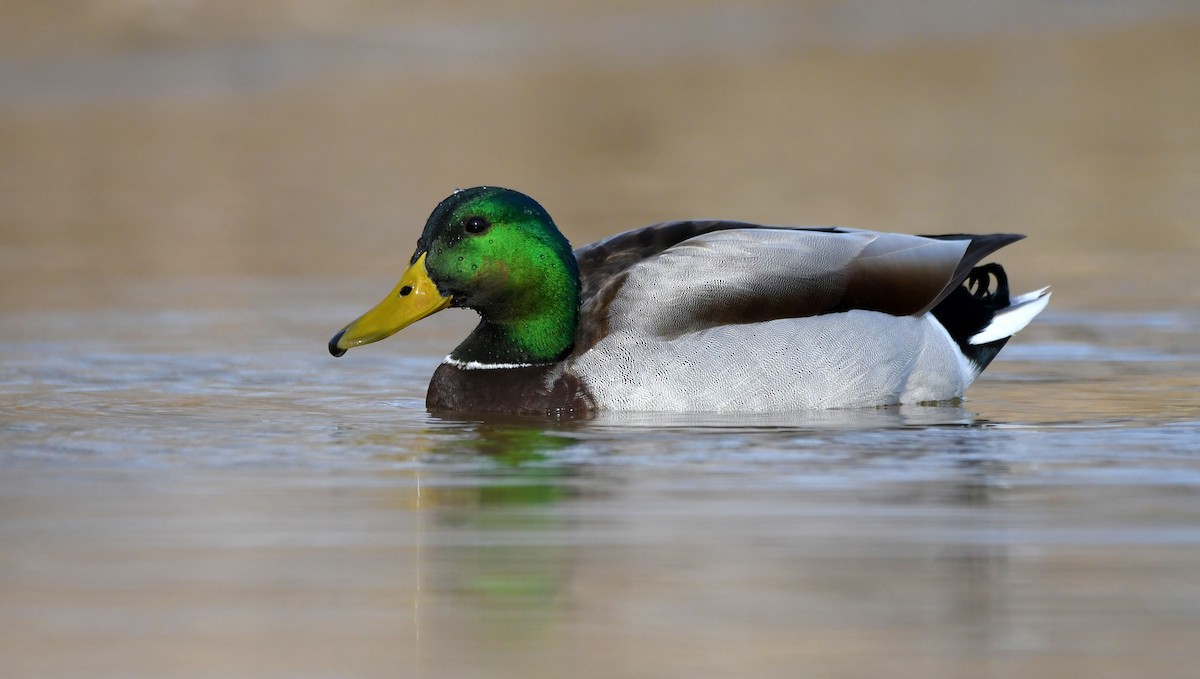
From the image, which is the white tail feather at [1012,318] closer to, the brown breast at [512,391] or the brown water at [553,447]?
the brown water at [553,447]

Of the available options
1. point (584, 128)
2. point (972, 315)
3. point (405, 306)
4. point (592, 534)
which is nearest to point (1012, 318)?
point (972, 315)

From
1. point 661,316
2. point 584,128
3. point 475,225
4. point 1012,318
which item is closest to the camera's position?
point 661,316

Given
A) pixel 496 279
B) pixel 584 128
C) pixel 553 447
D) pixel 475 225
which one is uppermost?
pixel 584 128

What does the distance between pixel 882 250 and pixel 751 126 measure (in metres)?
13.1

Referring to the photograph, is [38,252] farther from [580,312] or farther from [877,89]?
[877,89]

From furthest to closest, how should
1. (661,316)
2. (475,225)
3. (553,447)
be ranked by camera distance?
1. (475,225)
2. (661,316)
3. (553,447)

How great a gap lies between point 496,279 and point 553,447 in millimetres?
1107

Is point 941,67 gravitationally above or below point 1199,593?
above

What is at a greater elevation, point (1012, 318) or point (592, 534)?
point (1012, 318)

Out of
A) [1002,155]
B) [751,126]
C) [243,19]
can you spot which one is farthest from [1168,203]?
[243,19]

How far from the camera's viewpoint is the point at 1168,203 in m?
15.0

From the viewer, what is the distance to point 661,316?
7.96 m

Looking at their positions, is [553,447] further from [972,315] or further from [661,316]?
[972,315]

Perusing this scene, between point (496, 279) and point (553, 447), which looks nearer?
point (553, 447)
